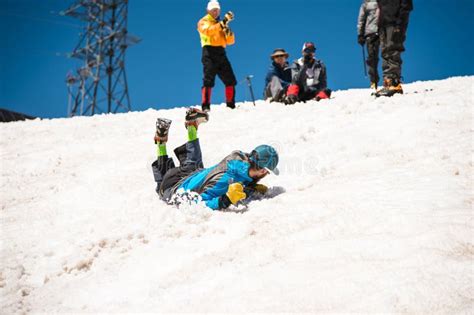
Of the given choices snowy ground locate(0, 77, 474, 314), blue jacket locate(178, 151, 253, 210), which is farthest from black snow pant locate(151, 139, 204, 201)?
blue jacket locate(178, 151, 253, 210)

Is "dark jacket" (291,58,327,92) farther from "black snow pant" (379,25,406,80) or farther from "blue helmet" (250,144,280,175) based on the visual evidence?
"blue helmet" (250,144,280,175)

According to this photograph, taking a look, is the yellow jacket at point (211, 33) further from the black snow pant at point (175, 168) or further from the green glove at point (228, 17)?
the black snow pant at point (175, 168)

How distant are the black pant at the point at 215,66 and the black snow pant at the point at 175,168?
3.28 metres

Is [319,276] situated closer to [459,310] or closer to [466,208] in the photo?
[459,310]

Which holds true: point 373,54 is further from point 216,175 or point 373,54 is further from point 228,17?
point 216,175

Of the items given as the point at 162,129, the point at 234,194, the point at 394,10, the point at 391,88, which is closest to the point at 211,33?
the point at 394,10

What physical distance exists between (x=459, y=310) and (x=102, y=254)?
2.07 m

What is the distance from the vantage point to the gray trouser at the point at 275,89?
824 cm

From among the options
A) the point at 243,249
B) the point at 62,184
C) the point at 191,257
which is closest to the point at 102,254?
the point at 191,257

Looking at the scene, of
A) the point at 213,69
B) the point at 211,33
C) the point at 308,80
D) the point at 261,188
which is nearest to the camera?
the point at 261,188

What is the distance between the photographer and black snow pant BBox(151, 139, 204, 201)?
3641 mm

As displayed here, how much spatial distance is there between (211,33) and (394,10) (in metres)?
2.94

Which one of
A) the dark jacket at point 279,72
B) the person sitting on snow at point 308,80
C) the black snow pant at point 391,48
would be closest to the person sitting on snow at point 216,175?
the black snow pant at point 391,48

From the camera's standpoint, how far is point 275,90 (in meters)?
9.02
